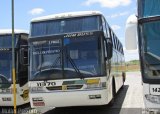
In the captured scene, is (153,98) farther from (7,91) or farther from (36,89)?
(7,91)

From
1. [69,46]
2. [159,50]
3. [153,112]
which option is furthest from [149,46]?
[69,46]

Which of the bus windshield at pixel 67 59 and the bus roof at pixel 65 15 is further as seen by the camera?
the bus roof at pixel 65 15

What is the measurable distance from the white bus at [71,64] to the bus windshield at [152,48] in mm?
3040

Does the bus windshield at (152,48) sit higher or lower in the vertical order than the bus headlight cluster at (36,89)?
higher

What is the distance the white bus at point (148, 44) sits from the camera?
8.84 metres

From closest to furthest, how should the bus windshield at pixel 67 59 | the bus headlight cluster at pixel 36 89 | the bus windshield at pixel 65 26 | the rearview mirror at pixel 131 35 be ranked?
the rearview mirror at pixel 131 35 < the bus windshield at pixel 67 59 < the bus headlight cluster at pixel 36 89 < the bus windshield at pixel 65 26

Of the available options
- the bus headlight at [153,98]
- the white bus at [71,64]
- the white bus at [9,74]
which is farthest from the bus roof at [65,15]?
the bus headlight at [153,98]

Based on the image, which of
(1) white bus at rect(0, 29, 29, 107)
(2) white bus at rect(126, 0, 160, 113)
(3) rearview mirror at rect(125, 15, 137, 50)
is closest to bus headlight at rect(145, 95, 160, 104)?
(2) white bus at rect(126, 0, 160, 113)

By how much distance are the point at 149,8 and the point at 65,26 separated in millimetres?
3999

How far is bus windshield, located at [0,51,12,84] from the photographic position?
15.1 meters

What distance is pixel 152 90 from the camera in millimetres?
8984

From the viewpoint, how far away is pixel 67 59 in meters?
12.3

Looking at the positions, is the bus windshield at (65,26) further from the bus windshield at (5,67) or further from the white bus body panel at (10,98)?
the white bus body panel at (10,98)

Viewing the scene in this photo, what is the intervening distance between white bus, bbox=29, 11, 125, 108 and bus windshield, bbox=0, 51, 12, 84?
9.03ft
